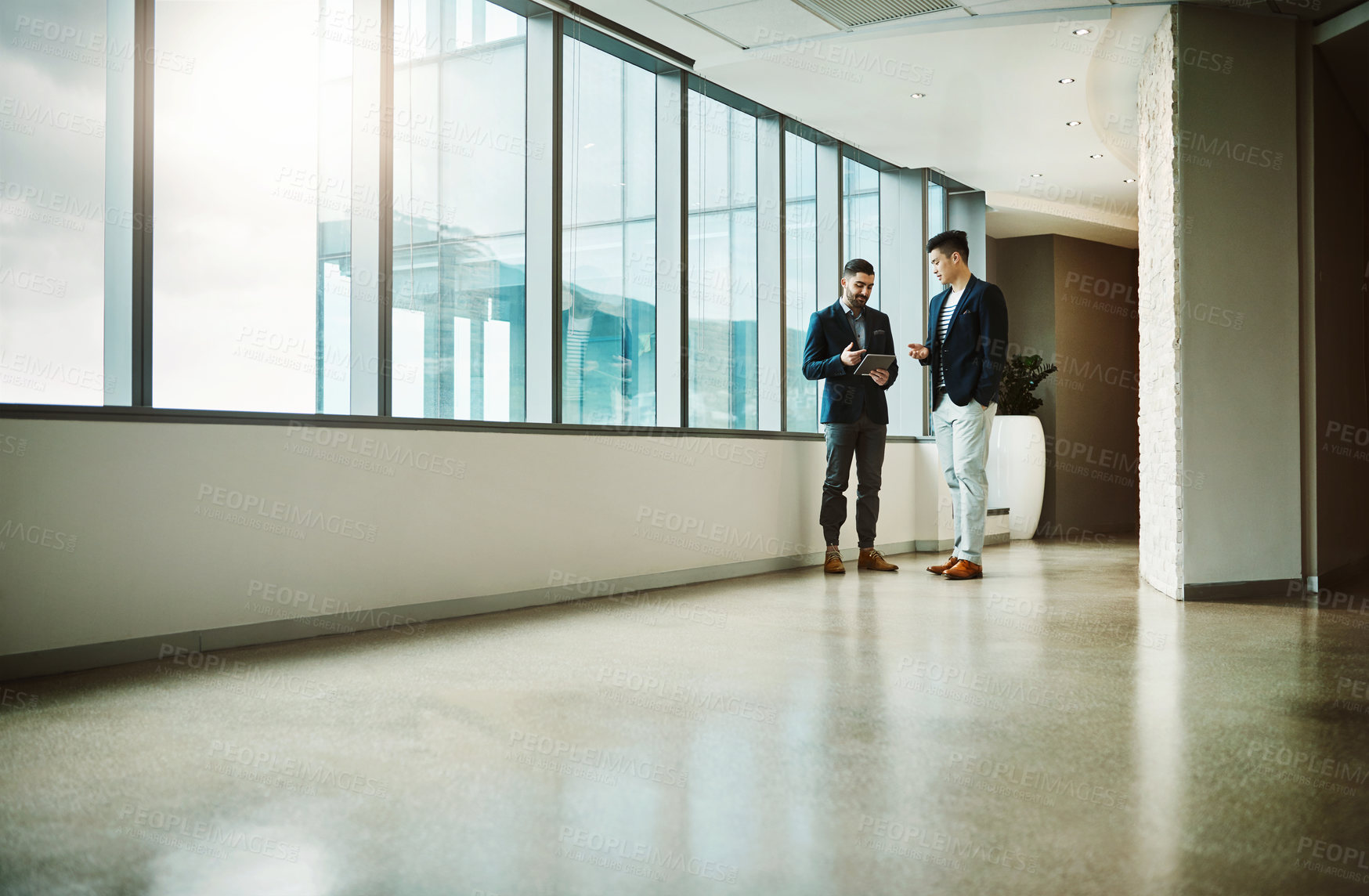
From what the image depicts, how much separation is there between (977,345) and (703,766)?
11.6 ft

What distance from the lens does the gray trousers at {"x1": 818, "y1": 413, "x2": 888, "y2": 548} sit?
18.7 feet

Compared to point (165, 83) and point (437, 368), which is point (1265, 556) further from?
point (165, 83)

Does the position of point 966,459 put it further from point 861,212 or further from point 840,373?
point 861,212

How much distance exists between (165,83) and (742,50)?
2965 millimetres

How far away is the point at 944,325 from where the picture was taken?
535cm

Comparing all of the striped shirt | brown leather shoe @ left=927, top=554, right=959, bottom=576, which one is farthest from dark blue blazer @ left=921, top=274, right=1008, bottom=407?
brown leather shoe @ left=927, top=554, right=959, bottom=576

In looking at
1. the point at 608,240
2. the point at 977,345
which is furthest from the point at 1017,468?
the point at 608,240

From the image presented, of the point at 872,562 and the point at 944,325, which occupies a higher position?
the point at 944,325

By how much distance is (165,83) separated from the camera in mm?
3352

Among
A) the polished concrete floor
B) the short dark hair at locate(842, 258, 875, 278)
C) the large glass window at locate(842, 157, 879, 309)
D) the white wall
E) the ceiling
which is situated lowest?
the polished concrete floor

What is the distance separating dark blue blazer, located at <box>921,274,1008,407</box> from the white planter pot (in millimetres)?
3660

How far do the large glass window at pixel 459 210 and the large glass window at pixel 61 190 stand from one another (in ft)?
Answer: 3.59

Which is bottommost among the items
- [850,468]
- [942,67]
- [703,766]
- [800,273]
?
[703,766]

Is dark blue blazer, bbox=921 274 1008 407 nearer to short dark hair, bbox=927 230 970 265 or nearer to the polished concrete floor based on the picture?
short dark hair, bbox=927 230 970 265
